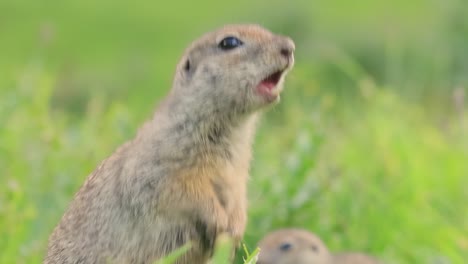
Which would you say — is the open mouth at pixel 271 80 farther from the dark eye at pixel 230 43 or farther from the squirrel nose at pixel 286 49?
the dark eye at pixel 230 43

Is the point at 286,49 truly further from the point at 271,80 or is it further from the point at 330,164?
the point at 330,164

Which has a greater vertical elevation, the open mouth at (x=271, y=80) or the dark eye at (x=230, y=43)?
the dark eye at (x=230, y=43)

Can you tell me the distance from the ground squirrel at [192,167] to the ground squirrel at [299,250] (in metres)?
1.33

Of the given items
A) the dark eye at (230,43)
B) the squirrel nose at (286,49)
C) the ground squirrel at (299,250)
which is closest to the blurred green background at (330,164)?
the ground squirrel at (299,250)

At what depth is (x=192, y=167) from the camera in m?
5.16

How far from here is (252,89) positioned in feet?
16.9

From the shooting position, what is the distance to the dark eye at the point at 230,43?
5312 millimetres

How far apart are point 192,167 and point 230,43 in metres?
0.55

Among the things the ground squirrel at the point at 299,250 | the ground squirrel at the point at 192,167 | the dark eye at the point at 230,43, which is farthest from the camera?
the ground squirrel at the point at 299,250

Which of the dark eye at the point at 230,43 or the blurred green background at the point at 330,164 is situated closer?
the dark eye at the point at 230,43

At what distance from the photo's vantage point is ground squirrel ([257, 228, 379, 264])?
662 centimetres

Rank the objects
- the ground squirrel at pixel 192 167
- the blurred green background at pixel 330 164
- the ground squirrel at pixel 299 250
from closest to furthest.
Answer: the ground squirrel at pixel 192 167 < the ground squirrel at pixel 299 250 < the blurred green background at pixel 330 164

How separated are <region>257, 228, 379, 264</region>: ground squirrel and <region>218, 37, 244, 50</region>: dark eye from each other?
5.11 feet

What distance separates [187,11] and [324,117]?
18986 millimetres
